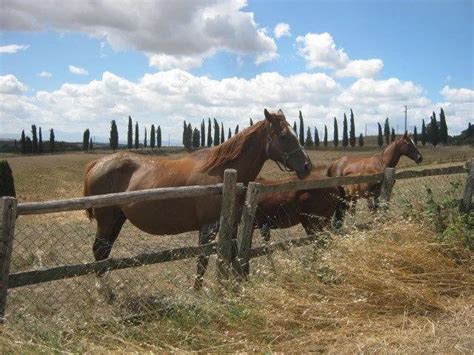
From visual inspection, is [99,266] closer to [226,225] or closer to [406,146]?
[226,225]

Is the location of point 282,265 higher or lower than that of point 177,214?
lower

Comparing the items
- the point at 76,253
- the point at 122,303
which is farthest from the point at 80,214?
the point at 122,303

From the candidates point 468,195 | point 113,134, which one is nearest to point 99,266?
point 468,195

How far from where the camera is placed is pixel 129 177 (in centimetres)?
703

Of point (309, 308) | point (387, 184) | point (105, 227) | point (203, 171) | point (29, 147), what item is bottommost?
point (309, 308)

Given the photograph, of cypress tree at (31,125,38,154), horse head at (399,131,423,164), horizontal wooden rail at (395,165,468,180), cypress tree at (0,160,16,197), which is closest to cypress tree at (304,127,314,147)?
cypress tree at (31,125,38,154)

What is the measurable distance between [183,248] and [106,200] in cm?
92

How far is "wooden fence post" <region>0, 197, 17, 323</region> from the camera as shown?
12.7 feet

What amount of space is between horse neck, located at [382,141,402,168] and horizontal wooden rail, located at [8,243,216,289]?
9.86m

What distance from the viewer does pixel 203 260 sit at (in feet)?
18.2

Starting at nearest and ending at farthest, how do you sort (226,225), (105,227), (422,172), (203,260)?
(226,225)
(203,260)
(105,227)
(422,172)

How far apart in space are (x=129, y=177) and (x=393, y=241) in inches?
148

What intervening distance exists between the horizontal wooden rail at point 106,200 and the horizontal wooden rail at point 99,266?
51cm

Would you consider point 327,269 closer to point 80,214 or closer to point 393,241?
point 393,241
